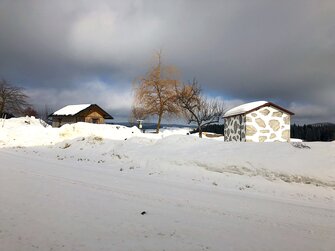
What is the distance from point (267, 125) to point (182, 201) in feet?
54.2

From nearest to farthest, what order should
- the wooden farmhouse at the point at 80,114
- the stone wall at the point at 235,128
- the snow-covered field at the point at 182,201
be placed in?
the snow-covered field at the point at 182,201
the stone wall at the point at 235,128
the wooden farmhouse at the point at 80,114

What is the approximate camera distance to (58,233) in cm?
483

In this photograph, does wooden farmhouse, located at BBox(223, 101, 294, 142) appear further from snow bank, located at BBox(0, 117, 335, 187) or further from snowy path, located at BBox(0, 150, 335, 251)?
snowy path, located at BBox(0, 150, 335, 251)

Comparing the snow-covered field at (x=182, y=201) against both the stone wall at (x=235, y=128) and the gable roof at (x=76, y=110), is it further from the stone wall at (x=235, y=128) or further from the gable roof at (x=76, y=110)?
the gable roof at (x=76, y=110)

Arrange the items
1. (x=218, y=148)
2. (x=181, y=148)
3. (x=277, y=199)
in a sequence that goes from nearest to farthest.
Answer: (x=277, y=199), (x=218, y=148), (x=181, y=148)

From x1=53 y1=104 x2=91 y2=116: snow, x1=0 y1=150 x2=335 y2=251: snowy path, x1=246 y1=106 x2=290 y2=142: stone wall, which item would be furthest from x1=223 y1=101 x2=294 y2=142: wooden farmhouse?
x1=53 y1=104 x2=91 y2=116: snow

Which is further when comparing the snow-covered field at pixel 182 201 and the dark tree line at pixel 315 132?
the dark tree line at pixel 315 132

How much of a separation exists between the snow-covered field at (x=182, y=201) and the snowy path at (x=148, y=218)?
0.02m

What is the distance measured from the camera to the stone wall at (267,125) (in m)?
21.6

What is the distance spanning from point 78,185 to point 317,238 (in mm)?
6049

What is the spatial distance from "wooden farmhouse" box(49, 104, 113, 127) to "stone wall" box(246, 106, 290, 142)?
31.4m

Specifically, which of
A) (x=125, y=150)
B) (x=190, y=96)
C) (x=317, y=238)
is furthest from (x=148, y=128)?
(x=317, y=238)

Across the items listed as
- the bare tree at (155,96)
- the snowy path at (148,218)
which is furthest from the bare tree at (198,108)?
the snowy path at (148,218)

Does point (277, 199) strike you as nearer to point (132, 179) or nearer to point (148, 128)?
point (132, 179)
